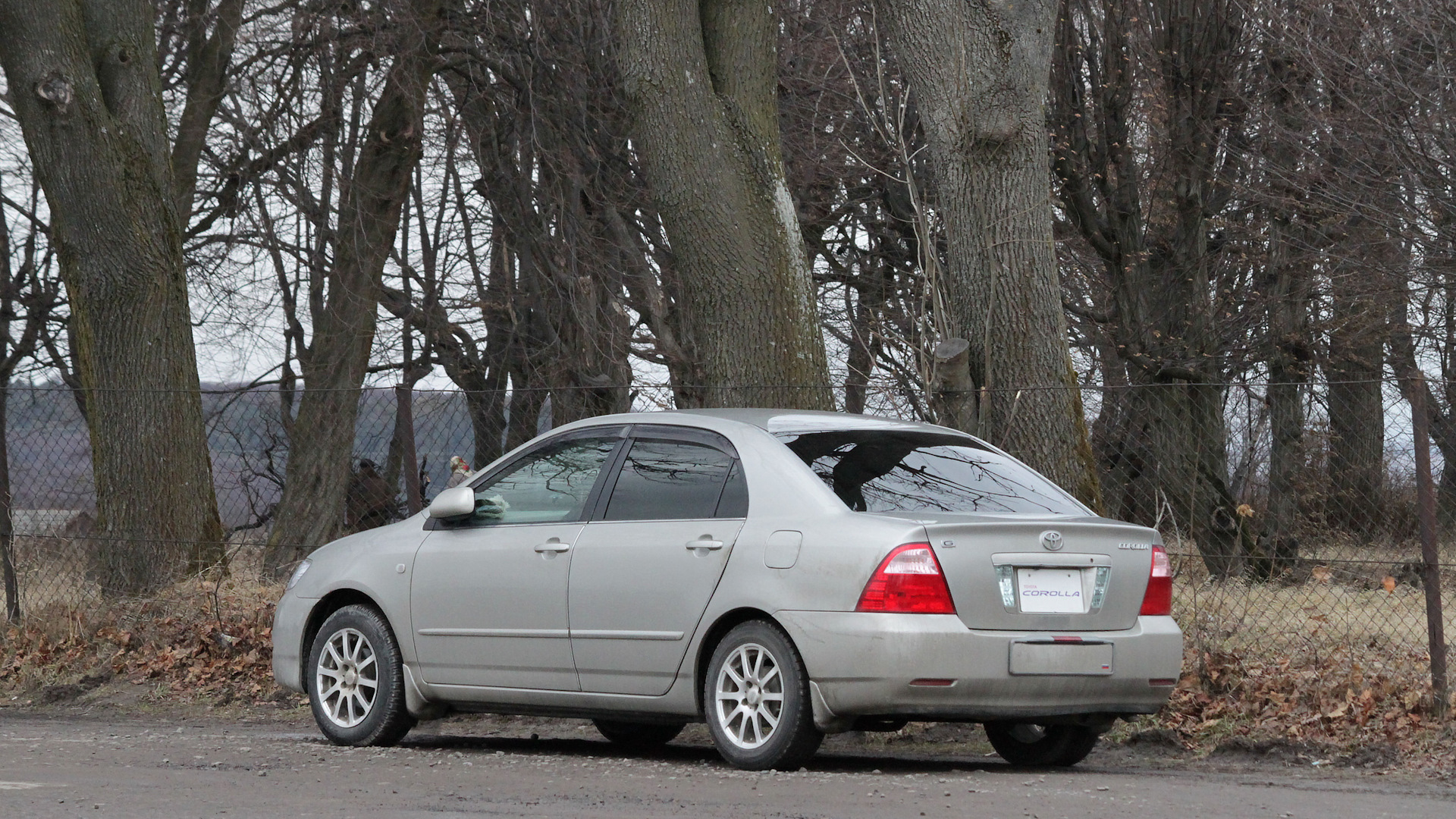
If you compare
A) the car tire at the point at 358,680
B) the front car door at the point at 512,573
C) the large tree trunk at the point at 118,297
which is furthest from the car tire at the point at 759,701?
the large tree trunk at the point at 118,297

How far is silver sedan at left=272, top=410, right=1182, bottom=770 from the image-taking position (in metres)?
6.54

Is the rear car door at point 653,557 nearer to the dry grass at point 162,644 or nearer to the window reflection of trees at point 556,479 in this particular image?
the window reflection of trees at point 556,479

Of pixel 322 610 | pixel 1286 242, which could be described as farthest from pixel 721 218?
pixel 1286 242

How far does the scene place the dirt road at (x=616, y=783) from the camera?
19.5ft

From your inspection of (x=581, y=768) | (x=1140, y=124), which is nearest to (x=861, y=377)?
(x=1140, y=124)

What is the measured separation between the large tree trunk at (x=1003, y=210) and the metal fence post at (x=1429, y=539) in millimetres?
2025

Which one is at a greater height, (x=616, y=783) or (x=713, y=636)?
(x=713, y=636)

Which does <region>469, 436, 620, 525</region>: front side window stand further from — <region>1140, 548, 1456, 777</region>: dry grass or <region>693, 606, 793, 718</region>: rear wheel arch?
<region>1140, 548, 1456, 777</region>: dry grass

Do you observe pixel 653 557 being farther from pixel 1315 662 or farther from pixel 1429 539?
pixel 1429 539

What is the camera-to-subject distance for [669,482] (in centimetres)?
746

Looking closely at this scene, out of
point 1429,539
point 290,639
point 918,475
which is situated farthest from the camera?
point 290,639

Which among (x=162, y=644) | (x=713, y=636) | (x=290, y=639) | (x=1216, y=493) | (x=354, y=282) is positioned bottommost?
(x=162, y=644)

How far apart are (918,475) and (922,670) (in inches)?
40.1

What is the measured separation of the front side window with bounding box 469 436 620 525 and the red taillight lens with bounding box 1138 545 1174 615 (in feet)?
7.96
